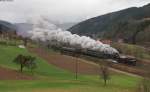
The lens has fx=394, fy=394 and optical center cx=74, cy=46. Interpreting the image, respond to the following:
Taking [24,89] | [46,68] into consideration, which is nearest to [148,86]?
[24,89]

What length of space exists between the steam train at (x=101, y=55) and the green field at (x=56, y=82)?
81.7 feet

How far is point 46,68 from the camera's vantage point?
413ft

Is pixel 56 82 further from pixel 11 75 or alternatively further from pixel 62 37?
pixel 62 37

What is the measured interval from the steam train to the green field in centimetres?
2491

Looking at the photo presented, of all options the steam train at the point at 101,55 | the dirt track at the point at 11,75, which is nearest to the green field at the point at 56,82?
the dirt track at the point at 11,75

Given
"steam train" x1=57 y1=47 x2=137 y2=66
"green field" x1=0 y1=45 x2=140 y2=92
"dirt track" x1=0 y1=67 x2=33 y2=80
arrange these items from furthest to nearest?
"steam train" x1=57 y1=47 x2=137 y2=66
"dirt track" x1=0 y1=67 x2=33 y2=80
"green field" x1=0 y1=45 x2=140 y2=92

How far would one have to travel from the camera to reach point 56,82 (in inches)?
3925

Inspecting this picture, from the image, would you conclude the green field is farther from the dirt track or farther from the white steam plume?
the white steam plume

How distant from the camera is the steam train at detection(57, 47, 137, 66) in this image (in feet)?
496

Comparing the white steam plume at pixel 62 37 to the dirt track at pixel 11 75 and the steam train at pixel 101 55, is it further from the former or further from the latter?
the dirt track at pixel 11 75

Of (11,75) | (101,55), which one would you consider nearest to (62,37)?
Result: (101,55)

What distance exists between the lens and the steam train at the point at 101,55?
496 ft

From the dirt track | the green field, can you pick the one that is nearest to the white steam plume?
the green field

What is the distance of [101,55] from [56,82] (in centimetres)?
6004
